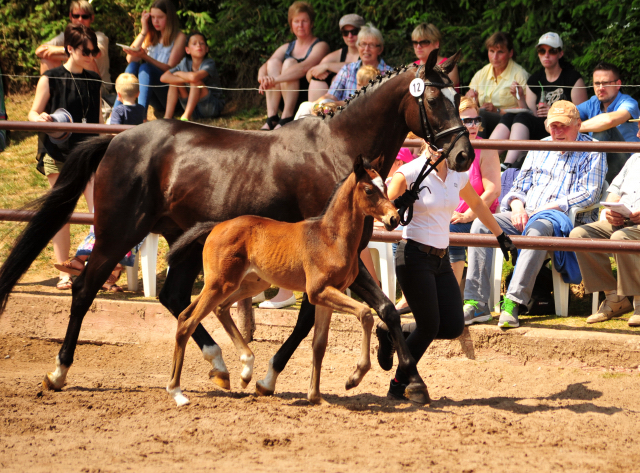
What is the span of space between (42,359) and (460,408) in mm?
3532

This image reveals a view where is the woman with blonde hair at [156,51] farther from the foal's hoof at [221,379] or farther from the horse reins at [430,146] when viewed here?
the horse reins at [430,146]

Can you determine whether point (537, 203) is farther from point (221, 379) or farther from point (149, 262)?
point (149, 262)

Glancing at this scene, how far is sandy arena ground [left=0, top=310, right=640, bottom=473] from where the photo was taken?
3.63 metres

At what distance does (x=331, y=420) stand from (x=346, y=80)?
15.4 ft

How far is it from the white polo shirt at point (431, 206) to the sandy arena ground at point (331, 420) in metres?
1.05

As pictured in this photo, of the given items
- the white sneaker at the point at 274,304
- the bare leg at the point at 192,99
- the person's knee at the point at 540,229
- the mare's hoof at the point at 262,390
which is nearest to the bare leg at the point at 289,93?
the bare leg at the point at 192,99

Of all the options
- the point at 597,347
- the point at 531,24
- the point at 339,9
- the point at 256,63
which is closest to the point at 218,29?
the point at 256,63

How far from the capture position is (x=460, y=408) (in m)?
4.58

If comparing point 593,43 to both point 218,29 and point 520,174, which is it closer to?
point 520,174

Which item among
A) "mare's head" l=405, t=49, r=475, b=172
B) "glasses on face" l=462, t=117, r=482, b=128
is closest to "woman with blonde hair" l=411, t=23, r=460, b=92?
"glasses on face" l=462, t=117, r=482, b=128

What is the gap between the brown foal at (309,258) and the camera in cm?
426

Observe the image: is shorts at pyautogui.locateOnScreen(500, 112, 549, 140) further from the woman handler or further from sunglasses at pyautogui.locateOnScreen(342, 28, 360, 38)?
the woman handler

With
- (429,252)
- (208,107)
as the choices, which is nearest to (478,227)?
(429,252)

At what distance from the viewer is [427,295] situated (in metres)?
4.55
